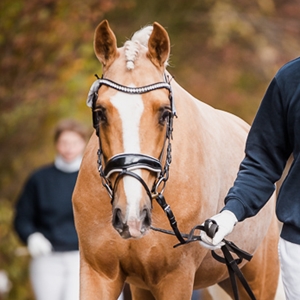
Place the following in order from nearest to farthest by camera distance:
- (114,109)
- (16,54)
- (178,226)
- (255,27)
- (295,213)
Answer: (295,213)
(114,109)
(178,226)
(16,54)
(255,27)

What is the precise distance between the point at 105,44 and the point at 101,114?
1.42ft

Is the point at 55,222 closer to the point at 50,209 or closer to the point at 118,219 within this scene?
the point at 50,209

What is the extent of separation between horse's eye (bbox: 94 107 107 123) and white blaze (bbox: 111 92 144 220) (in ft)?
0.26

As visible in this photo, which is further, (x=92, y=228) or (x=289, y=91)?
(x=92, y=228)

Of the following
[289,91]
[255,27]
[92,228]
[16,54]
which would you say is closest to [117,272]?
[92,228]

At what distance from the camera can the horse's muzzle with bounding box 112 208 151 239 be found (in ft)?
14.2

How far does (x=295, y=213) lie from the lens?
4.17 m

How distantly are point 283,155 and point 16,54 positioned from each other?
6773mm

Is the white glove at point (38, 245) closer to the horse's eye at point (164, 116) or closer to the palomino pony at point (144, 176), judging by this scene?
the palomino pony at point (144, 176)

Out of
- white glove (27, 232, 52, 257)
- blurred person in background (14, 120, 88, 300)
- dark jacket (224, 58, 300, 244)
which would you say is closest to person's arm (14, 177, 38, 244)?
blurred person in background (14, 120, 88, 300)

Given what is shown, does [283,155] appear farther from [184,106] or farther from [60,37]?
[60,37]

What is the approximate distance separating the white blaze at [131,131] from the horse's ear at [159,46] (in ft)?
1.14

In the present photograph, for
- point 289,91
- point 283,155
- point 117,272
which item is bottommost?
point 117,272

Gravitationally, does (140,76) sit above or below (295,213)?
above
